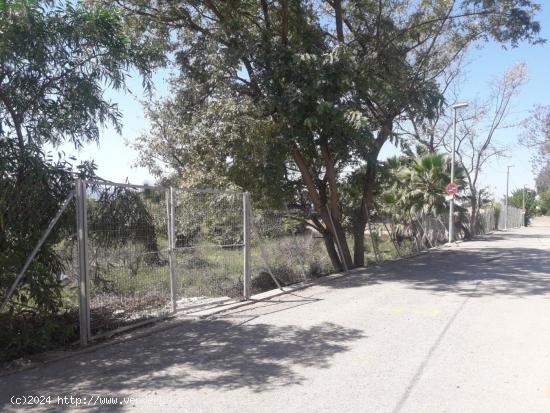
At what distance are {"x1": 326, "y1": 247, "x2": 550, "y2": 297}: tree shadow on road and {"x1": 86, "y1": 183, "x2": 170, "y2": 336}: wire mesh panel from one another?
4959 mm

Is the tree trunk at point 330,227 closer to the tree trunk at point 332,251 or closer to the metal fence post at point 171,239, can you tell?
the tree trunk at point 332,251

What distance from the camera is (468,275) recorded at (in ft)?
43.7

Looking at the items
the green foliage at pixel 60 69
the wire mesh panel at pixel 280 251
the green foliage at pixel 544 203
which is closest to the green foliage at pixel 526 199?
the green foliage at pixel 544 203

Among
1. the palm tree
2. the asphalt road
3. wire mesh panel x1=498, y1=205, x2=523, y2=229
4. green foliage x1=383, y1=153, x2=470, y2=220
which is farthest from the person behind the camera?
wire mesh panel x1=498, y1=205, x2=523, y2=229

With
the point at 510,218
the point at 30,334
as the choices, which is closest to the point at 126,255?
the point at 30,334

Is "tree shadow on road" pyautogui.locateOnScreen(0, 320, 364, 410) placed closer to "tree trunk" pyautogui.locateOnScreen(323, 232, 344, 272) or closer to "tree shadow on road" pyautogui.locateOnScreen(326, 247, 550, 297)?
"tree shadow on road" pyautogui.locateOnScreen(326, 247, 550, 297)

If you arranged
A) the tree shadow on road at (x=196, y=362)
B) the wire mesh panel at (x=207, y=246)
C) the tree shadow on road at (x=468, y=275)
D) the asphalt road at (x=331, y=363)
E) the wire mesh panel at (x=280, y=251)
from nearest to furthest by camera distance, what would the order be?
the asphalt road at (x=331, y=363)
the tree shadow on road at (x=196, y=362)
the wire mesh panel at (x=207, y=246)
the tree shadow on road at (x=468, y=275)
the wire mesh panel at (x=280, y=251)

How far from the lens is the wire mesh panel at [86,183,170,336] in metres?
6.94

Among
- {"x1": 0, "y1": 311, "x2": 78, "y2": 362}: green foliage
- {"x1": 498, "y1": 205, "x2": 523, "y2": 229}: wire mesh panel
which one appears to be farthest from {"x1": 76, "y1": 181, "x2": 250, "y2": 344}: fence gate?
{"x1": 498, "y1": 205, "x2": 523, "y2": 229}: wire mesh panel

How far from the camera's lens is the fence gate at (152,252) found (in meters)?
6.89

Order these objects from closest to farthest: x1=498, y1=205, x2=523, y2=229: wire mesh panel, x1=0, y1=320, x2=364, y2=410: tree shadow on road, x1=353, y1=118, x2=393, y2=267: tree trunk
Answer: x1=0, y1=320, x2=364, y2=410: tree shadow on road, x1=353, y1=118, x2=393, y2=267: tree trunk, x1=498, y1=205, x2=523, y2=229: wire mesh panel

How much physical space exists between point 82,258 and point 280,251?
20.8 ft

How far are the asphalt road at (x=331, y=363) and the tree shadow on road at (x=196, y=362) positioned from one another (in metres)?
0.01

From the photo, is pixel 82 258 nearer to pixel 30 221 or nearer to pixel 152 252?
pixel 30 221
